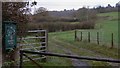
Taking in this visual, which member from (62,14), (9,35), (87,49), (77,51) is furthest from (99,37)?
(9,35)

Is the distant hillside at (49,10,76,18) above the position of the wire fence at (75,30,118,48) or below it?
above

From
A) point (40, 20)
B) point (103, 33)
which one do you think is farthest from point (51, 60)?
point (103, 33)

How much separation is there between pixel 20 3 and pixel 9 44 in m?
1.48

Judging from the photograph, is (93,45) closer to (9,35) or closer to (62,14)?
(62,14)

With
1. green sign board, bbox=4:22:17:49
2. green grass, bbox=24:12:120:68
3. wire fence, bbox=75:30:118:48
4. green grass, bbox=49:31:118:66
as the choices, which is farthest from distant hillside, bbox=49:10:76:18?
green sign board, bbox=4:22:17:49

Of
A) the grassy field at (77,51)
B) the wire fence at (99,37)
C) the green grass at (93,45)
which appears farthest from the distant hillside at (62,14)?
the wire fence at (99,37)

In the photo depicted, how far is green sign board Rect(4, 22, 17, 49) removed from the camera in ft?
17.7

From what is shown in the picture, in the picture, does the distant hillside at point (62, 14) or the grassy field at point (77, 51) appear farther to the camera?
the distant hillside at point (62, 14)

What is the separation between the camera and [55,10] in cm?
991

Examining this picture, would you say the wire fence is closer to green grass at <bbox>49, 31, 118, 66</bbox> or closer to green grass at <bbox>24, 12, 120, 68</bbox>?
green grass at <bbox>24, 12, 120, 68</bbox>

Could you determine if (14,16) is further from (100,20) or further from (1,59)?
(100,20)

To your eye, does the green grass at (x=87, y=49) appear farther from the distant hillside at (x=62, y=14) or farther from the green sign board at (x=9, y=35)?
the green sign board at (x=9, y=35)

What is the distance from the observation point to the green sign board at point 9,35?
A: 5392mm

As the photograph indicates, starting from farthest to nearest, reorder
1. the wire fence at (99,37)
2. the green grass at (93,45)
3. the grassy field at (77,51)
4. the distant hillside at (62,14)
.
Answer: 1. the wire fence at (99,37)
2. the distant hillside at (62,14)
3. the green grass at (93,45)
4. the grassy field at (77,51)
